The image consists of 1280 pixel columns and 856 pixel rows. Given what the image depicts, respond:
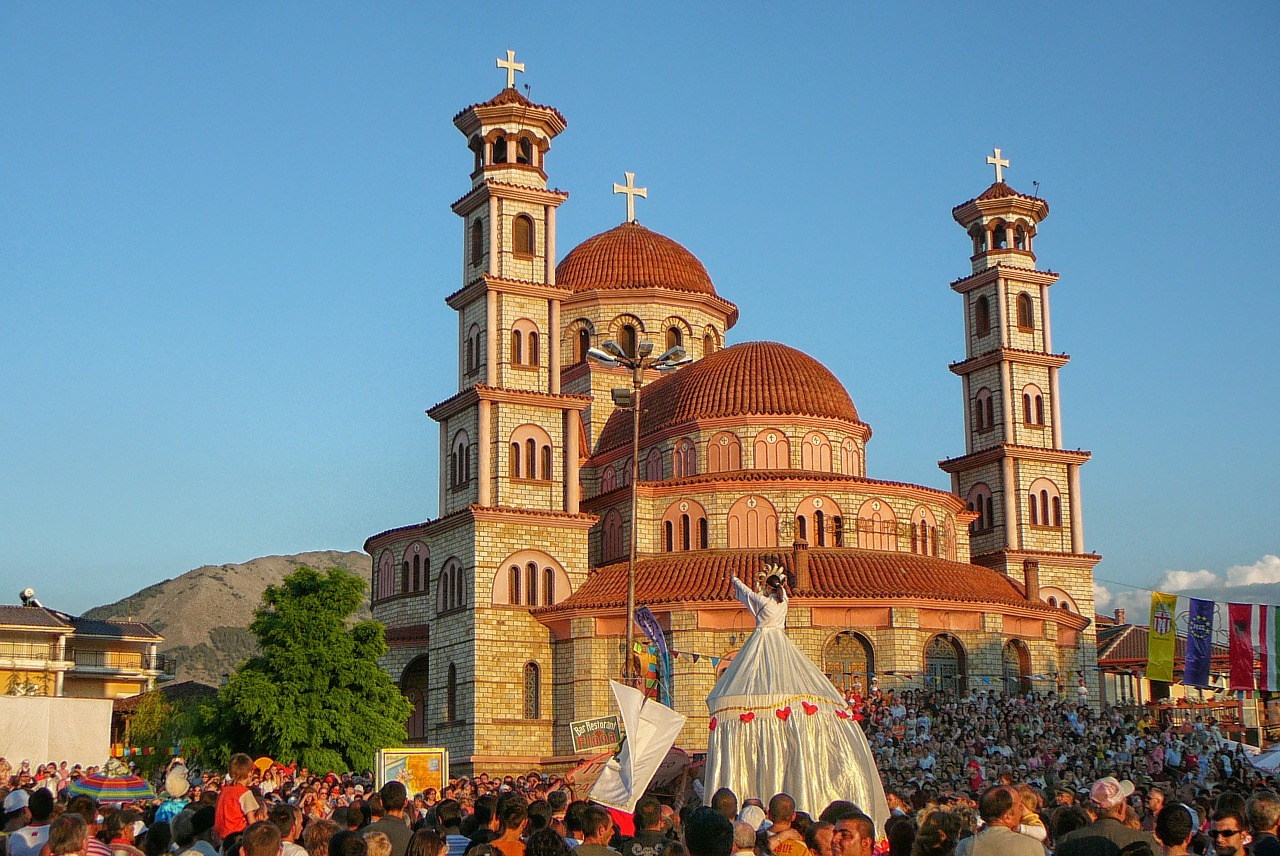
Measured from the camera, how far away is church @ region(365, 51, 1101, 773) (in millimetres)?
46438

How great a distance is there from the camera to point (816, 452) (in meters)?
51.9

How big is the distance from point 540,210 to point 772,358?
9568 mm

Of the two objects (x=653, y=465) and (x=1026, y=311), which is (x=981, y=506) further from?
(x=653, y=465)

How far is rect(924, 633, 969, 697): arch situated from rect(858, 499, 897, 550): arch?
4.47 m

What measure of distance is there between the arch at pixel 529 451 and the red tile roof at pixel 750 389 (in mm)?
5181

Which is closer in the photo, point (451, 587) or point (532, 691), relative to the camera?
point (532, 691)

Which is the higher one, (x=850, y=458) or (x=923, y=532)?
(x=850, y=458)

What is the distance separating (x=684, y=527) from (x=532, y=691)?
7247 mm

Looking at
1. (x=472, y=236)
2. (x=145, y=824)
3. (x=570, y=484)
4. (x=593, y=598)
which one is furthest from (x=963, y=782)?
(x=472, y=236)

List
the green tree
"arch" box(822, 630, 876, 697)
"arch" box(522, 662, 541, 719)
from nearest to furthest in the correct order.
Answer: the green tree
"arch" box(822, 630, 876, 697)
"arch" box(522, 662, 541, 719)

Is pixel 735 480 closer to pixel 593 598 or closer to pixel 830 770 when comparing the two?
pixel 593 598

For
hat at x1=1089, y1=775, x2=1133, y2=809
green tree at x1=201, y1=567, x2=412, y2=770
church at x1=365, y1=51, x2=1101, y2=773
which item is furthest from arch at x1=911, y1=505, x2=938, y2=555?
hat at x1=1089, y1=775, x2=1133, y2=809

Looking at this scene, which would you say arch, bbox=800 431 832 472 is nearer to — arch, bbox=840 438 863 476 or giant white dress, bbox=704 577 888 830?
arch, bbox=840 438 863 476

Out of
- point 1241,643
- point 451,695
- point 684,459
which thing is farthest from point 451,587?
point 1241,643
